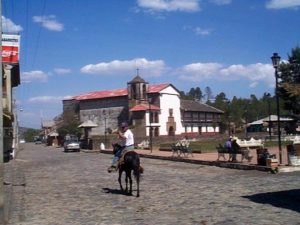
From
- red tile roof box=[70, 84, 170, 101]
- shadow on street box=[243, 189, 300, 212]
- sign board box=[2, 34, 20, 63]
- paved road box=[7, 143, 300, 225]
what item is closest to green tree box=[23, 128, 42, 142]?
red tile roof box=[70, 84, 170, 101]

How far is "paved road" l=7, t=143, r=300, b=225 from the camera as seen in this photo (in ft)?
34.6

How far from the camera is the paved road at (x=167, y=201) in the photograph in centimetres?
1054

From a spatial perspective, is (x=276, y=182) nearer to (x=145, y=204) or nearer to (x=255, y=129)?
(x=145, y=204)

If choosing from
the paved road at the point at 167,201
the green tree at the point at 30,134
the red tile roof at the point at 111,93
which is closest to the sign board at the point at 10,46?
the paved road at the point at 167,201

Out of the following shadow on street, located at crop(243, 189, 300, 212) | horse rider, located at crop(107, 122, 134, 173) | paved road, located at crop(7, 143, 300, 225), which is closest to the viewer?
paved road, located at crop(7, 143, 300, 225)

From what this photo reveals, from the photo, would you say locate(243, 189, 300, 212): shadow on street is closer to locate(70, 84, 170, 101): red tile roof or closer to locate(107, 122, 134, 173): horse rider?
locate(107, 122, 134, 173): horse rider

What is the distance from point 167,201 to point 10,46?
17122mm

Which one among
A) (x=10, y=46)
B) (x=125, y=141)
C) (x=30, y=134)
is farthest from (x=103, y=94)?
(x=125, y=141)

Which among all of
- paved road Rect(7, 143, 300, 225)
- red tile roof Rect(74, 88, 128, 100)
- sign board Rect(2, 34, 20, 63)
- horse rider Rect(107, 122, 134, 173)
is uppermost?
red tile roof Rect(74, 88, 128, 100)

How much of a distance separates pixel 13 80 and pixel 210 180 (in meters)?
45.1

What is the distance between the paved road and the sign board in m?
9.49

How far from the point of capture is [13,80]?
59406 millimetres

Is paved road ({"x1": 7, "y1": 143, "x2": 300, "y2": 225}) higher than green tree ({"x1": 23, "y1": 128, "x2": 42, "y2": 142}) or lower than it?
Answer: lower

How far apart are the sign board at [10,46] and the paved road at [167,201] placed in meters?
9.49
